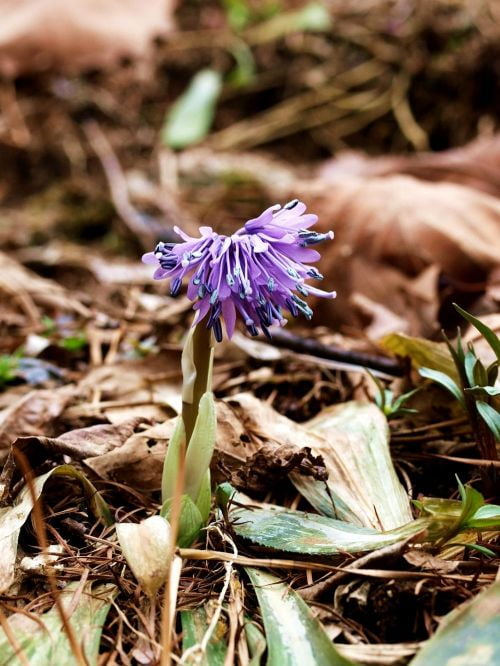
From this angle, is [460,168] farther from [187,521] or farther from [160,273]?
[187,521]

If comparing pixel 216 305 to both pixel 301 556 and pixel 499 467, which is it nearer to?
pixel 301 556

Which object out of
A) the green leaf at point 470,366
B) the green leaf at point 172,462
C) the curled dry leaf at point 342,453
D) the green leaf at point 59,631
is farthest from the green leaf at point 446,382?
the green leaf at point 59,631

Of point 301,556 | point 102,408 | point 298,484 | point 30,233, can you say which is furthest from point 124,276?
point 301,556

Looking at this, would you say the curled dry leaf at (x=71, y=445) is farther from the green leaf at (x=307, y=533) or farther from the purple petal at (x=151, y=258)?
the purple petal at (x=151, y=258)

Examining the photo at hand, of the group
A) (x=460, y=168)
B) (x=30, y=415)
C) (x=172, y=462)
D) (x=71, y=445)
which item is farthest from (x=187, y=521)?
(x=460, y=168)

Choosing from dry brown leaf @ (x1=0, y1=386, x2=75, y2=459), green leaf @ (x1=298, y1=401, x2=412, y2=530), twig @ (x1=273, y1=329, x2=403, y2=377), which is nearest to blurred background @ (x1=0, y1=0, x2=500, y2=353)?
twig @ (x1=273, y1=329, x2=403, y2=377)
